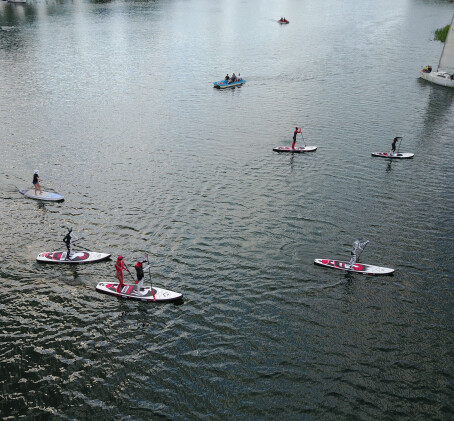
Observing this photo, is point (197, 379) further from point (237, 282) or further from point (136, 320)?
point (237, 282)

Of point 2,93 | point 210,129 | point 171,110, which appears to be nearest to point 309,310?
point 210,129

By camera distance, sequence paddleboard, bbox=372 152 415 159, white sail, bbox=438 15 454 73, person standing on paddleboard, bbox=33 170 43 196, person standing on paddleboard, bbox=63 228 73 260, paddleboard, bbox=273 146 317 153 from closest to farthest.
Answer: person standing on paddleboard, bbox=63 228 73 260
person standing on paddleboard, bbox=33 170 43 196
paddleboard, bbox=372 152 415 159
paddleboard, bbox=273 146 317 153
white sail, bbox=438 15 454 73

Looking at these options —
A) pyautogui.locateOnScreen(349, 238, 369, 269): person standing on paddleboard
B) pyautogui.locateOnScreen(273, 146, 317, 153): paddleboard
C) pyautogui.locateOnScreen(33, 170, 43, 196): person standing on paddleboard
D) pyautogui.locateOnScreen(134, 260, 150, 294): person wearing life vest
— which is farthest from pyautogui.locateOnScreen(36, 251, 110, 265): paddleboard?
pyautogui.locateOnScreen(273, 146, 317, 153): paddleboard

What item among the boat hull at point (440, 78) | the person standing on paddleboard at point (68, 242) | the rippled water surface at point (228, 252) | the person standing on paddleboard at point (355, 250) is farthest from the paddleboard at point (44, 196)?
the boat hull at point (440, 78)

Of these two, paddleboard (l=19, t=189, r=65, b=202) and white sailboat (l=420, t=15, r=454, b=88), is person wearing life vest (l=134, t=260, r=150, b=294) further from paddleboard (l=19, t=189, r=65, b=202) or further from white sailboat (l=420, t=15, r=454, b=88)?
white sailboat (l=420, t=15, r=454, b=88)

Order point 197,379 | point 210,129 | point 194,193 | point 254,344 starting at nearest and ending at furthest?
point 197,379 < point 254,344 < point 194,193 < point 210,129

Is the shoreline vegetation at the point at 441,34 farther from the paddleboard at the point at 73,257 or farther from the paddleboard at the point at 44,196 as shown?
the paddleboard at the point at 73,257
